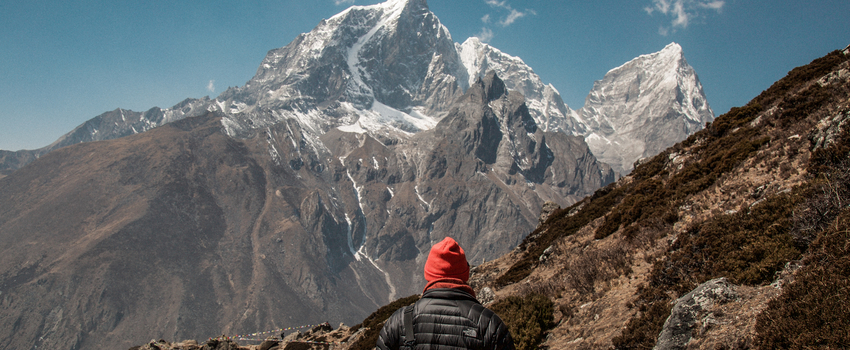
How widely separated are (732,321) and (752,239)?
3.52m

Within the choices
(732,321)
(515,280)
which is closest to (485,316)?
(732,321)

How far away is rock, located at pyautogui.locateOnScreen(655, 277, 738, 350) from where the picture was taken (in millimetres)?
8508

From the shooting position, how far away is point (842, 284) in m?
6.91

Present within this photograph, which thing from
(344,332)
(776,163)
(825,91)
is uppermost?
(825,91)

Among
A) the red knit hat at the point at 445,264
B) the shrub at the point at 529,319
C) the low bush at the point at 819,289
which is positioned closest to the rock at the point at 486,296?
the shrub at the point at 529,319

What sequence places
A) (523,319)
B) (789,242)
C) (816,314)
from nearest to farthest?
(816,314) → (789,242) → (523,319)

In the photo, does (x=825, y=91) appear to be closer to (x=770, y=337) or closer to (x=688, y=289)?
(x=688, y=289)

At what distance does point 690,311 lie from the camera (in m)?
8.69

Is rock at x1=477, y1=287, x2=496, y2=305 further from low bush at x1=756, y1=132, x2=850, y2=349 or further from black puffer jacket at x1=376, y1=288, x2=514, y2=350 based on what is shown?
black puffer jacket at x1=376, y1=288, x2=514, y2=350

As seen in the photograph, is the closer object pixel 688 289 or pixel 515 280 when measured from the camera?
pixel 688 289

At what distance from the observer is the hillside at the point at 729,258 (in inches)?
296

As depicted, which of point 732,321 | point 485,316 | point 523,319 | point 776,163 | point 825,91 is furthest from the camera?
point 825,91

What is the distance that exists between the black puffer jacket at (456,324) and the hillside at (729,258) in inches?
191

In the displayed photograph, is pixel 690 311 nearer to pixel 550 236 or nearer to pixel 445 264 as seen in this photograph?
pixel 445 264
